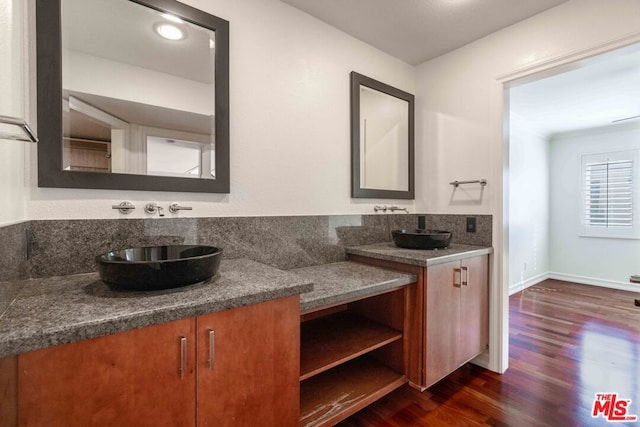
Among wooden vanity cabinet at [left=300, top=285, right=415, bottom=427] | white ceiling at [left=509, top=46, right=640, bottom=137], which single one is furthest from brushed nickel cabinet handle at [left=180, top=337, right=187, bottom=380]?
white ceiling at [left=509, top=46, right=640, bottom=137]

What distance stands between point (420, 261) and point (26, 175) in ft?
6.02

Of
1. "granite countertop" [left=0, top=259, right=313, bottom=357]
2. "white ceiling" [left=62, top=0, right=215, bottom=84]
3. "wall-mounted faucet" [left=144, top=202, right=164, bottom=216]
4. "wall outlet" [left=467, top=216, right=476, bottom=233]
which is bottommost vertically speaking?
"granite countertop" [left=0, top=259, right=313, bottom=357]

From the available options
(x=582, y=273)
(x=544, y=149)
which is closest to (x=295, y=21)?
(x=544, y=149)

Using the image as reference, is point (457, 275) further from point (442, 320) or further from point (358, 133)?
point (358, 133)

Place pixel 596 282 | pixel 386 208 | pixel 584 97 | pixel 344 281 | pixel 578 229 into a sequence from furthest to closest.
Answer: pixel 578 229 < pixel 596 282 < pixel 584 97 < pixel 386 208 < pixel 344 281

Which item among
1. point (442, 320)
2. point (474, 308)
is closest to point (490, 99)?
point (474, 308)

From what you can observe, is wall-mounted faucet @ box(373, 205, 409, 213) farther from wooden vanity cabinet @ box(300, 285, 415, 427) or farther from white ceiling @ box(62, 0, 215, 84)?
white ceiling @ box(62, 0, 215, 84)

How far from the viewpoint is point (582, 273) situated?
4.47 meters

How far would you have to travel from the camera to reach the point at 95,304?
0.87 metres

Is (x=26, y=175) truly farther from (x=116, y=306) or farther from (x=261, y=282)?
(x=261, y=282)

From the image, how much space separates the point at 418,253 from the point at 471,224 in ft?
2.33

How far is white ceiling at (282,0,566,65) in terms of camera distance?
5.92 ft

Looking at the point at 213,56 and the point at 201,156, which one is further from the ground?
the point at 213,56

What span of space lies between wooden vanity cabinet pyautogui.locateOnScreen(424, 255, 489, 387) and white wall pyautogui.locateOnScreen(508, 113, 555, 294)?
7.48 ft
